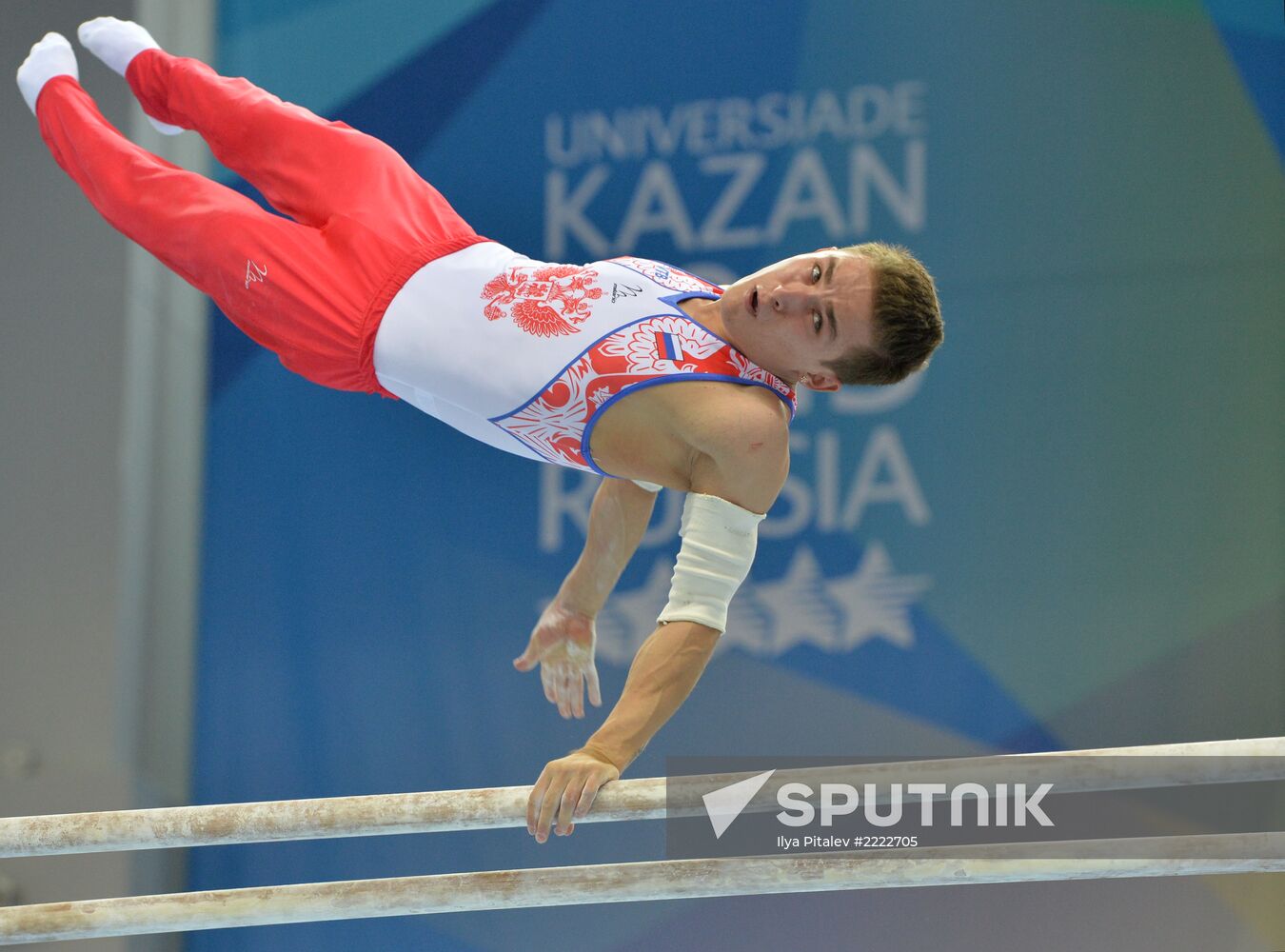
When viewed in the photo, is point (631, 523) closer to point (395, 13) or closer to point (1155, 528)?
point (1155, 528)

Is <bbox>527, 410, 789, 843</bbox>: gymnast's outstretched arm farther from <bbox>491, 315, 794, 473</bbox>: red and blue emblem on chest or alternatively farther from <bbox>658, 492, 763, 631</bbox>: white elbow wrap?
<bbox>491, 315, 794, 473</bbox>: red and blue emblem on chest

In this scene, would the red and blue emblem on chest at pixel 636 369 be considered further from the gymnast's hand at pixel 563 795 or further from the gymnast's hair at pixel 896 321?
the gymnast's hand at pixel 563 795

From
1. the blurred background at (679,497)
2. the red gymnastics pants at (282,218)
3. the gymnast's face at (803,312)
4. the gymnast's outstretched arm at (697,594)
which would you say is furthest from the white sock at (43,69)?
the blurred background at (679,497)

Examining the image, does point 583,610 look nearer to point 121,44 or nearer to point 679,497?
point 121,44

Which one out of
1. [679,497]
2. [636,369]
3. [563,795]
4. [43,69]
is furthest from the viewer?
[679,497]

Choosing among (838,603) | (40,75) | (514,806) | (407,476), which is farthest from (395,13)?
(514,806)

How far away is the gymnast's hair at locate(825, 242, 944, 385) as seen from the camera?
2.45 metres

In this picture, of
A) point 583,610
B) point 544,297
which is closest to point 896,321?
point 544,297

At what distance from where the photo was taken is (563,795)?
2.22 meters

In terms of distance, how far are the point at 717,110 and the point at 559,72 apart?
0.65m

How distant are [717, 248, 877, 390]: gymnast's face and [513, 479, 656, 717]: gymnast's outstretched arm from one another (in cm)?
55

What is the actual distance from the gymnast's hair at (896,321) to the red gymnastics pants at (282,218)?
2.86 ft

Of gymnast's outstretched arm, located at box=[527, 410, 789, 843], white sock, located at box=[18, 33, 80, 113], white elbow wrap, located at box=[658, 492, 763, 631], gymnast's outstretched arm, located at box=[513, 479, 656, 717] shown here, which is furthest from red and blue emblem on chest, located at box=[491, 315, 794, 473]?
white sock, located at box=[18, 33, 80, 113]

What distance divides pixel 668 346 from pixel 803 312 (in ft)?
0.84
